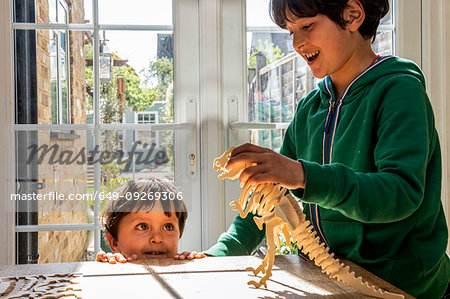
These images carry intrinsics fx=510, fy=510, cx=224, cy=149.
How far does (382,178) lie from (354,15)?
41cm

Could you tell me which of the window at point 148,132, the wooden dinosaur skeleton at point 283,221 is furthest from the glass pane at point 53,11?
the wooden dinosaur skeleton at point 283,221

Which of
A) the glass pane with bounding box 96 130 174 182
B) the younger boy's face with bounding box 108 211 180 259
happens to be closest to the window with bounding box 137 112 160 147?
the glass pane with bounding box 96 130 174 182

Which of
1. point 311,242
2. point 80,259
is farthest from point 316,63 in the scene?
point 80,259

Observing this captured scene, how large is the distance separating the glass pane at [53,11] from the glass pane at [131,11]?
0.19ft

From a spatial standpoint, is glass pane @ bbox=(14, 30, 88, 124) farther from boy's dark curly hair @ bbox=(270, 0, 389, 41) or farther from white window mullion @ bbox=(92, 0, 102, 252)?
boy's dark curly hair @ bbox=(270, 0, 389, 41)

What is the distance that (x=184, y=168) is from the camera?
6.52ft

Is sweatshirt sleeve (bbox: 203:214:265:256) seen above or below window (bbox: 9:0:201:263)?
below

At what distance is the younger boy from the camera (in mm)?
1344

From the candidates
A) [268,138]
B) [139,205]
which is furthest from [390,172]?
[268,138]

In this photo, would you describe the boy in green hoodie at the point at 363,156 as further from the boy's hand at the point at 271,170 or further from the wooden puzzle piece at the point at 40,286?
the wooden puzzle piece at the point at 40,286

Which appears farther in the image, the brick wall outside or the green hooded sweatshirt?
the brick wall outside

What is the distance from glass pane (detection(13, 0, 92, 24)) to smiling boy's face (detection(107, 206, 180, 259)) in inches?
37.3

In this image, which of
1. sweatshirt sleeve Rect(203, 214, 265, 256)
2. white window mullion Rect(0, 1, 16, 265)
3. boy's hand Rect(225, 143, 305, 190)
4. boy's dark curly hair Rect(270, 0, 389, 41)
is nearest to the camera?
boy's hand Rect(225, 143, 305, 190)

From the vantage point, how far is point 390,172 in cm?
87
